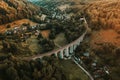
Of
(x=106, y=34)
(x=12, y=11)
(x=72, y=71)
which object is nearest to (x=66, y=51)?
(x=72, y=71)

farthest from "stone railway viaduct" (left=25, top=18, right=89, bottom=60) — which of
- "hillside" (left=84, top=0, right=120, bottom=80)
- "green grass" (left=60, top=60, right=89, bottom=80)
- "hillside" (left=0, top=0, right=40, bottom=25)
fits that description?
"hillside" (left=0, top=0, right=40, bottom=25)

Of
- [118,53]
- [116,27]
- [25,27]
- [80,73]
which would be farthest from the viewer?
[25,27]

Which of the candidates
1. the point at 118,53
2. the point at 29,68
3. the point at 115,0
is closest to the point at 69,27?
the point at 118,53

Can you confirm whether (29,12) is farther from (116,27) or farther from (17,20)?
(116,27)

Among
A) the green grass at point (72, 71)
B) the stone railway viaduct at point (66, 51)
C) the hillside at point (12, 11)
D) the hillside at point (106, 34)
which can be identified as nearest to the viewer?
the green grass at point (72, 71)

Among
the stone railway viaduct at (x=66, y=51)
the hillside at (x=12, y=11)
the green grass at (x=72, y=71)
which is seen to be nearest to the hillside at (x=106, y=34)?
the stone railway viaduct at (x=66, y=51)

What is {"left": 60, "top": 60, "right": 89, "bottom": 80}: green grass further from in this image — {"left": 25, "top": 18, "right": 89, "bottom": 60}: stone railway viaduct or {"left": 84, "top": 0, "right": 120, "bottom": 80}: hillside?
{"left": 84, "top": 0, "right": 120, "bottom": 80}: hillside

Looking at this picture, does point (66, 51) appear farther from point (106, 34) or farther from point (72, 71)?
point (106, 34)

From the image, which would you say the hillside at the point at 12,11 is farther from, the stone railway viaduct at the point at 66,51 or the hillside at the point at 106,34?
the stone railway viaduct at the point at 66,51
